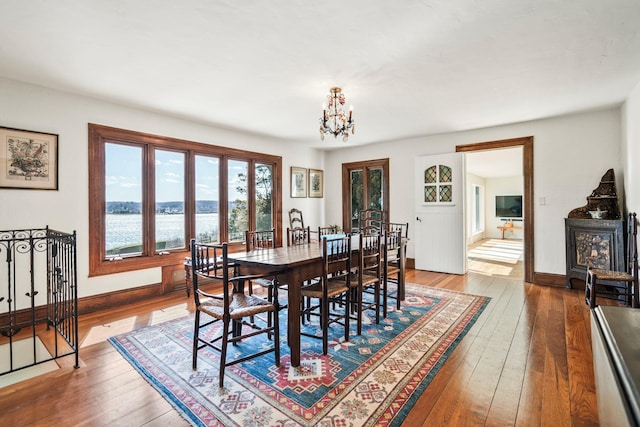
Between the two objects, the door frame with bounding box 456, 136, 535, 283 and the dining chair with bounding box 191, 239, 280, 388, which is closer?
the dining chair with bounding box 191, 239, 280, 388

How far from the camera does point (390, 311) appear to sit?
3.49 m

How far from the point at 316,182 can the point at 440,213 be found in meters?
2.71

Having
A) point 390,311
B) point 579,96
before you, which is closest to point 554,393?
point 390,311

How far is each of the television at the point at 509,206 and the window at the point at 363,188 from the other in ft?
22.5

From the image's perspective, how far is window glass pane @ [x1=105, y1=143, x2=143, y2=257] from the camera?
12.6 feet

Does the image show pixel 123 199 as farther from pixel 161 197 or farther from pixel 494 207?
pixel 494 207

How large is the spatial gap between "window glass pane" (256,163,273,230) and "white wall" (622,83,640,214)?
502 cm

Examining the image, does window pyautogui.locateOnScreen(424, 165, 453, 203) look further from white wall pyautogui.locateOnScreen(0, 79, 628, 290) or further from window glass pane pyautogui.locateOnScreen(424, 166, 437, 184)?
white wall pyautogui.locateOnScreen(0, 79, 628, 290)

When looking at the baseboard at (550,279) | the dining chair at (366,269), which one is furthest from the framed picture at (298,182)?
the baseboard at (550,279)

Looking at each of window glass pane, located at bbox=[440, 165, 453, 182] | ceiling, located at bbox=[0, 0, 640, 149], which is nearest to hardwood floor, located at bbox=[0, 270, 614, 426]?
ceiling, located at bbox=[0, 0, 640, 149]

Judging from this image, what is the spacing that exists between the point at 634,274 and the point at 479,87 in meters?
2.44

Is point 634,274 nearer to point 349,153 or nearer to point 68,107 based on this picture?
point 349,153

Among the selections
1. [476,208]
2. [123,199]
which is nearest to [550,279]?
[123,199]

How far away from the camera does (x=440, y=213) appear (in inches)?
215
